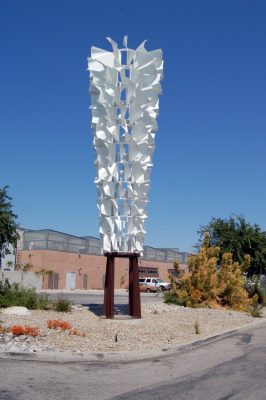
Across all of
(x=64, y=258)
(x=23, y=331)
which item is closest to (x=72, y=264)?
(x=64, y=258)

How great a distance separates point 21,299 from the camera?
65.5 ft

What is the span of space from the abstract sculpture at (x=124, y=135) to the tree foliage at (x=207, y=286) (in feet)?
19.9

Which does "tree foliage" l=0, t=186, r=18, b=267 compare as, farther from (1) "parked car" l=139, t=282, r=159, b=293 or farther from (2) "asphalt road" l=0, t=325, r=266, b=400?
(1) "parked car" l=139, t=282, r=159, b=293

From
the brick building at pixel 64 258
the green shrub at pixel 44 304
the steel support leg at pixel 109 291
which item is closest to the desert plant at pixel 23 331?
the steel support leg at pixel 109 291

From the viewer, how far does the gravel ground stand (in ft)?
39.0

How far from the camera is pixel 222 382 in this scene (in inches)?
370

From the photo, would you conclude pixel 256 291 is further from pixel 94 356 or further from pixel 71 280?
pixel 71 280

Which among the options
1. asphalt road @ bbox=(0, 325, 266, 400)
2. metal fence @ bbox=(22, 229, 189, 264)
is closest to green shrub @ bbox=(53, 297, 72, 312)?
asphalt road @ bbox=(0, 325, 266, 400)

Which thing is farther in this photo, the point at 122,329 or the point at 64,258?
the point at 64,258

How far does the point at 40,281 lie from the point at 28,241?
7.12 metres

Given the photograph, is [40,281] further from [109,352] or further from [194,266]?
[109,352]

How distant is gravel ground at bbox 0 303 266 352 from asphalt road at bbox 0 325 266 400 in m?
1.12

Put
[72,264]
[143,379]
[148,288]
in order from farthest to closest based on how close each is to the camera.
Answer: [72,264]
[148,288]
[143,379]

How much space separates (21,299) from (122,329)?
19.6 ft
